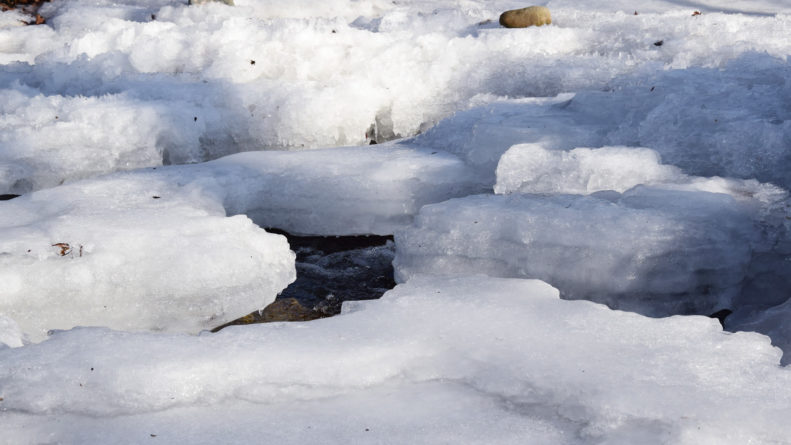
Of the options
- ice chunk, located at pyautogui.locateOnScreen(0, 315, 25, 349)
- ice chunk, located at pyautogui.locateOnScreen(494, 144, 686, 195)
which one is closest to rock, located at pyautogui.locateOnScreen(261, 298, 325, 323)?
ice chunk, located at pyautogui.locateOnScreen(0, 315, 25, 349)

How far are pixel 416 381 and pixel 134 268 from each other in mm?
1156

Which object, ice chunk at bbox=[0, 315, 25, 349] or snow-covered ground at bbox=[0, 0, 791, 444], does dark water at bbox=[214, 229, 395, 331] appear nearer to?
snow-covered ground at bbox=[0, 0, 791, 444]

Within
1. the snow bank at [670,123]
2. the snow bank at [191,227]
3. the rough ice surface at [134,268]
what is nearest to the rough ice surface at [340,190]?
the snow bank at [191,227]

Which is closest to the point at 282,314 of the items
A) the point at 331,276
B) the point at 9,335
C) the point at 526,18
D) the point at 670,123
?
the point at 331,276

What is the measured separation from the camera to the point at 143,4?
6.59 meters

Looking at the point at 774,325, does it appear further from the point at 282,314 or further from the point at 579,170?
the point at 282,314

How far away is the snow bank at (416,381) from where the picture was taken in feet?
4.84

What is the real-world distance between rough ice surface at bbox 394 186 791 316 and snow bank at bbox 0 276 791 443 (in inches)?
19.9

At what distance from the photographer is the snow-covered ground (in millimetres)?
1552

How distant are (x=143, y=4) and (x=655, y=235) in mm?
5507

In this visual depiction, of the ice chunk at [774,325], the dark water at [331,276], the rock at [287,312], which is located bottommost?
the dark water at [331,276]

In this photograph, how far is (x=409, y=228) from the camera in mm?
2605

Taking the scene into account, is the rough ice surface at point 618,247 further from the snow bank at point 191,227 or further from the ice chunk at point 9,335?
the ice chunk at point 9,335

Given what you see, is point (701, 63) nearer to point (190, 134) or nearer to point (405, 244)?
point (405, 244)
